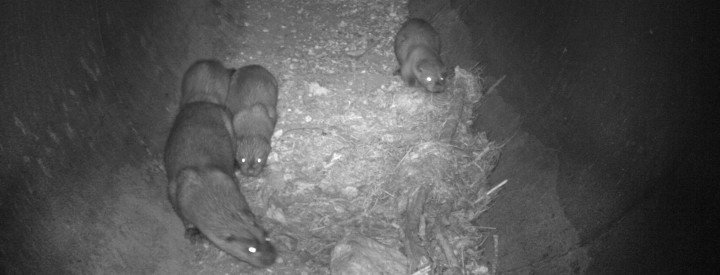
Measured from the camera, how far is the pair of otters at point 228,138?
189 inches

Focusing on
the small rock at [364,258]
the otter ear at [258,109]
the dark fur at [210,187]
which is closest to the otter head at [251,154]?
the dark fur at [210,187]

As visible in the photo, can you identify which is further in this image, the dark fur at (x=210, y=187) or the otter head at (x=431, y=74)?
the otter head at (x=431, y=74)

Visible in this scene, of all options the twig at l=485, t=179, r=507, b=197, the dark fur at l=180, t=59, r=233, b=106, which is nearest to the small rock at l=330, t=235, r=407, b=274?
the twig at l=485, t=179, r=507, b=197

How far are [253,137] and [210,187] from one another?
3.87ft

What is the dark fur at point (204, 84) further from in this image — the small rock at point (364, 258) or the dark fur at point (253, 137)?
the small rock at point (364, 258)

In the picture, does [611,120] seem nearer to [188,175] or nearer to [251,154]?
[251,154]

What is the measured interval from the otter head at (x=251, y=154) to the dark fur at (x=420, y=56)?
245 cm

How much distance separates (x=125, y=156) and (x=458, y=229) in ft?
11.7

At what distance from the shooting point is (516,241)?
4875mm

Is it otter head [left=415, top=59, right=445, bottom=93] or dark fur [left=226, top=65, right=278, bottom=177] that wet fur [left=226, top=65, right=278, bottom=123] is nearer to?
dark fur [left=226, top=65, right=278, bottom=177]

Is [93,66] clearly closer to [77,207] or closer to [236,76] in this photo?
[77,207]

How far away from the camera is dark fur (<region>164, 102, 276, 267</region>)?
4.75m

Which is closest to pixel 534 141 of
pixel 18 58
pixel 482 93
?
pixel 482 93

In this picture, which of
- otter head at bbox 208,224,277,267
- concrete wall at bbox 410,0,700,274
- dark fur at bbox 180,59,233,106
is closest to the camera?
concrete wall at bbox 410,0,700,274
